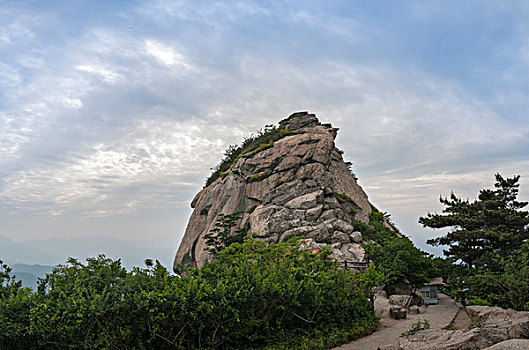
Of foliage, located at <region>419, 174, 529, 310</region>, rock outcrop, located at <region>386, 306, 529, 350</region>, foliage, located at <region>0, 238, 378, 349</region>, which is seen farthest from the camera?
foliage, located at <region>419, 174, 529, 310</region>

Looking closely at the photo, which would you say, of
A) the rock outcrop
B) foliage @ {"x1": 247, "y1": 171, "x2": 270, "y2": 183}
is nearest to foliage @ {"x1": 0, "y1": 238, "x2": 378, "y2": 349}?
the rock outcrop

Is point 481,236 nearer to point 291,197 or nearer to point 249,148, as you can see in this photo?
point 291,197

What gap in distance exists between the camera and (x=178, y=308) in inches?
248

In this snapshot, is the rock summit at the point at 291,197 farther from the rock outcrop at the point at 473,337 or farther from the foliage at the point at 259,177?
the rock outcrop at the point at 473,337

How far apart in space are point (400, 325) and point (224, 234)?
1342 cm

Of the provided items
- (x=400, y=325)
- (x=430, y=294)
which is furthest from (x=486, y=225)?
(x=400, y=325)

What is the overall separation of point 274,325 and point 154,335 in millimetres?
2806

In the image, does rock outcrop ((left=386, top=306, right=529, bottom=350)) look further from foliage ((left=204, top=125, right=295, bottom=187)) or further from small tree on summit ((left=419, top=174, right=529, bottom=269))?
foliage ((left=204, top=125, right=295, bottom=187))

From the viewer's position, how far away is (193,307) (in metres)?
6.40

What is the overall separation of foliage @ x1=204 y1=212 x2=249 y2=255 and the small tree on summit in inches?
404

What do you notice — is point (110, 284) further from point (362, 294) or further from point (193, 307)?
point (362, 294)

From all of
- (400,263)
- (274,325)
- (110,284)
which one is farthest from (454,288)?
(110,284)

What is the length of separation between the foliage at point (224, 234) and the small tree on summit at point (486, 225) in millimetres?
10273

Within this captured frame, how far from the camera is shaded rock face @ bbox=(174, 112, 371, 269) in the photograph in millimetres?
20297
